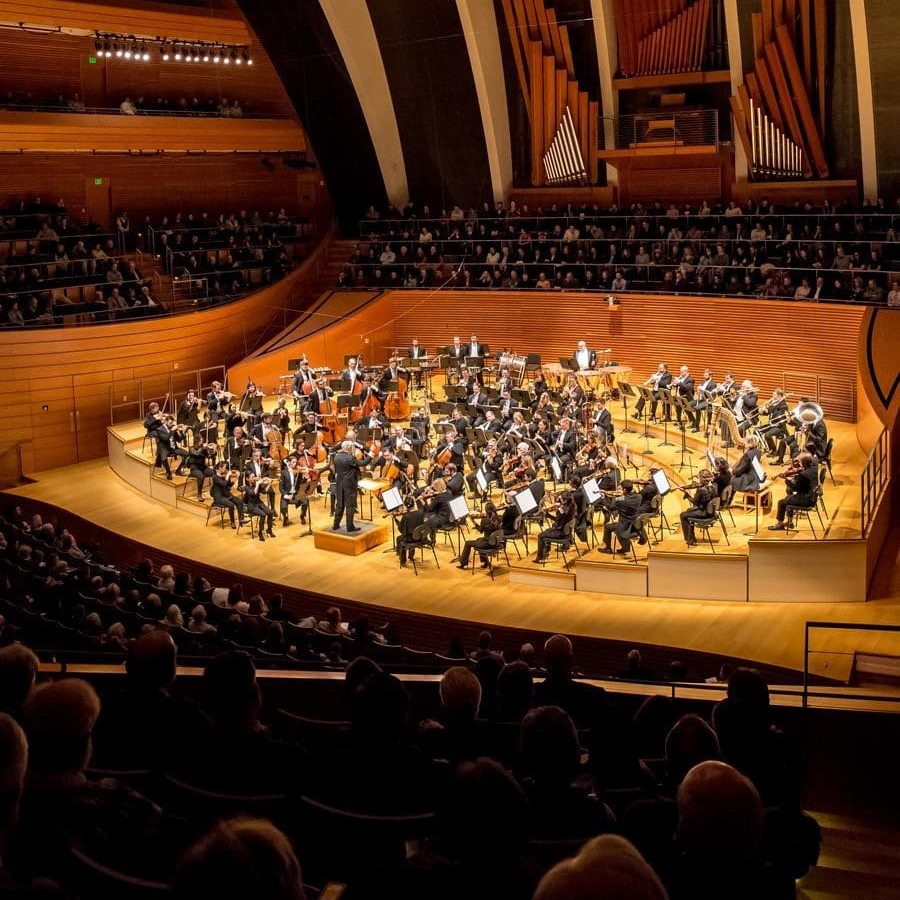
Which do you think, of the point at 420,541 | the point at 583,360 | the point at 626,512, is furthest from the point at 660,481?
the point at 583,360

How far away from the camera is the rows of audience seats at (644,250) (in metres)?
17.2

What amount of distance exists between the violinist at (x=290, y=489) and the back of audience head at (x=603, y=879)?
36.6 ft

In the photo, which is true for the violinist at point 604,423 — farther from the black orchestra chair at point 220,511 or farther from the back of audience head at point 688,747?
the back of audience head at point 688,747

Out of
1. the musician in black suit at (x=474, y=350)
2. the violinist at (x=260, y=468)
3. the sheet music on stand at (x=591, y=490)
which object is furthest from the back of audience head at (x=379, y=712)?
the musician in black suit at (x=474, y=350)

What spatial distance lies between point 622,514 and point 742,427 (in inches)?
135

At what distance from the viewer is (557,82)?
21.4 metres

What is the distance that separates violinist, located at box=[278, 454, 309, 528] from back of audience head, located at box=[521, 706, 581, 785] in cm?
1007

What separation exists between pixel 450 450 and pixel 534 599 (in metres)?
2.56

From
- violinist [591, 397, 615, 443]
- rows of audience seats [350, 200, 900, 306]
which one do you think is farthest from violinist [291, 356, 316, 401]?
rows of audience seats [350, 200, 900, 306]

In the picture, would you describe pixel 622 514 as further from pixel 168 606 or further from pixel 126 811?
pixel 126 811

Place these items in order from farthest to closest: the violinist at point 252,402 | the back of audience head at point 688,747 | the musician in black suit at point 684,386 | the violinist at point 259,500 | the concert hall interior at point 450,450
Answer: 1. the musician in black suit at point 684,386
2. the violinist at point 252,402
3. the violinist at point 259,500
4. the back of audience head at point 688,747
5. the concert hall interior at point 450,450

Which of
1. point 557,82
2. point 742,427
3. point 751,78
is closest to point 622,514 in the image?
point 742,427

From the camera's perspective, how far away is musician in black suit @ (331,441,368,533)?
39.8 ft

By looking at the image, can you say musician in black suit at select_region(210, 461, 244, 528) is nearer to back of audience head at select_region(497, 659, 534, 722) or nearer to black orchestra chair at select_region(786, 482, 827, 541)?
black orchestra chair at select_region(786, 482, 827, 541)
